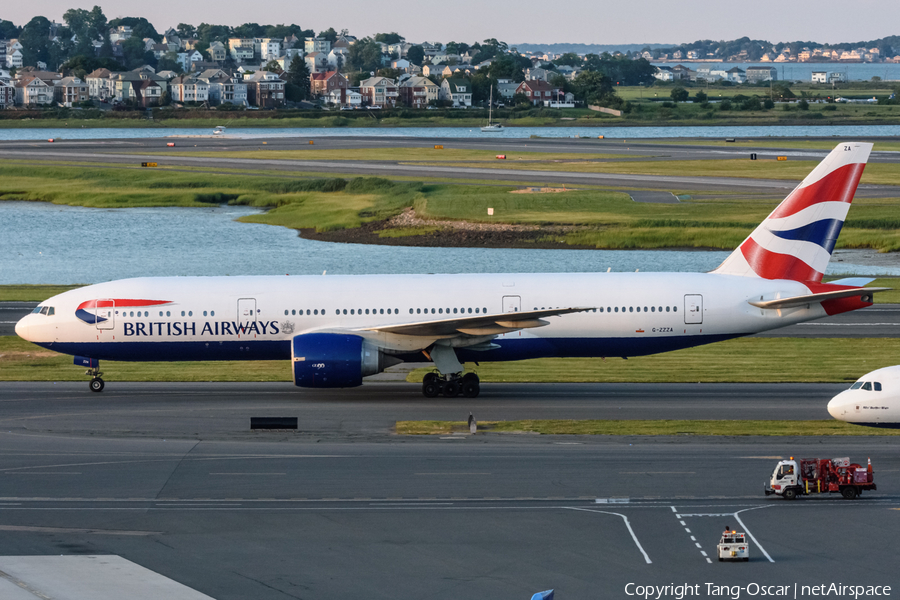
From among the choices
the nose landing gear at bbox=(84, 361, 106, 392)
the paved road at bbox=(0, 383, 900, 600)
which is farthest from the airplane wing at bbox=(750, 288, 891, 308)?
the nose landing gear at bbox=(84, 361, 106, 392)

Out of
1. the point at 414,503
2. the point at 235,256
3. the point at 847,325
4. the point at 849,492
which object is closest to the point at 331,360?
the point at 414,503

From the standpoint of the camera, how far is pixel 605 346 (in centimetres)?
4203

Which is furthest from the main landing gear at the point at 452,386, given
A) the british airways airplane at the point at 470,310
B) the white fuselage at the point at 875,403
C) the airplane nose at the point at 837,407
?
the white fuselage at the point at 875,403

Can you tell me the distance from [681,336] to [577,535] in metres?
17.8

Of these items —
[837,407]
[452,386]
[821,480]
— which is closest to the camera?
[821,480]

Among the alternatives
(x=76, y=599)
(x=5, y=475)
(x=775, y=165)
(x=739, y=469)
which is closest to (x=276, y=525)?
(x=76, y=599)

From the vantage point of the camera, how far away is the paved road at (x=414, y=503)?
23078 millimetres

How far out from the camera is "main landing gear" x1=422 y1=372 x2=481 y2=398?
41625 millimetres

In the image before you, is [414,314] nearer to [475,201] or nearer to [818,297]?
[818,297]

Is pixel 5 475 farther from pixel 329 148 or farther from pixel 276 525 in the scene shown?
pixel 329 148

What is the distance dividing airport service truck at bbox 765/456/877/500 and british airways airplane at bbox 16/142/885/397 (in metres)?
13.2

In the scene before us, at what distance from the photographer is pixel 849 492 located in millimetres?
28078

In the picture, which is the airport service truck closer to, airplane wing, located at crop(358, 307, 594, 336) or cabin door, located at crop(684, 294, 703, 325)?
airplane wing, located at crop(358, 307, 594, 336)

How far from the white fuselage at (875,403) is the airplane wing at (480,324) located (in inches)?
420
